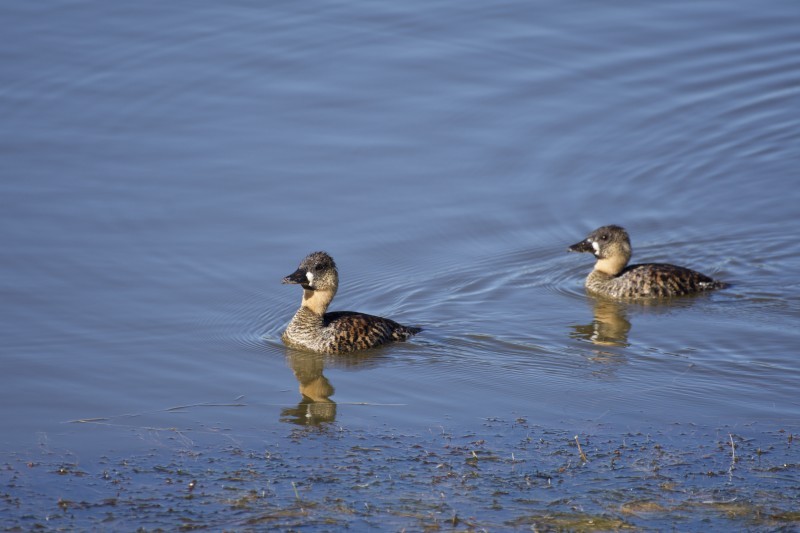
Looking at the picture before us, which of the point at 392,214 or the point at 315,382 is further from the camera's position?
the point at 392,214

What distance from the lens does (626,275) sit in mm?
12867

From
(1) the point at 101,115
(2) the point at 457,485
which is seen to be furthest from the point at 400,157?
(2) the point at 457,485

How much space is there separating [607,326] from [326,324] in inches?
104

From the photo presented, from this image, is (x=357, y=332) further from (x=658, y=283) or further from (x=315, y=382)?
(x=658, y=283)

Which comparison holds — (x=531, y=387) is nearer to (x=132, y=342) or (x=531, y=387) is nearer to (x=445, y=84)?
(x=132, y=342)

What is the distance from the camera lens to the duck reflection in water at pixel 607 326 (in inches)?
449

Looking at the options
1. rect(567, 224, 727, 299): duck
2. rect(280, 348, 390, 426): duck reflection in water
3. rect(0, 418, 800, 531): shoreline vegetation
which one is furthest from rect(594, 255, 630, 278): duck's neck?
rect(0, 418, 800, 531): shoreline vegetation

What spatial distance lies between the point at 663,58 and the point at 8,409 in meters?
12.1

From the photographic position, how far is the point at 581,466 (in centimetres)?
795

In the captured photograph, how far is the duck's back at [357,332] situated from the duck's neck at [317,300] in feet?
0.71

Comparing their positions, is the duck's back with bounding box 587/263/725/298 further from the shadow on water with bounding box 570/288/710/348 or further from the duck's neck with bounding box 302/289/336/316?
the duck's neck with bounding box 302/289/336/316

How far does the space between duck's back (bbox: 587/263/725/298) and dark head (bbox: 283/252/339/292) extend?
297cm

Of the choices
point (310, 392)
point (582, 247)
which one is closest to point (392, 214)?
point (582, 247)

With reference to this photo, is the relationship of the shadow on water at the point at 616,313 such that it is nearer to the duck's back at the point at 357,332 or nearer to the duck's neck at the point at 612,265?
the duck's neck at the point at 612,265
